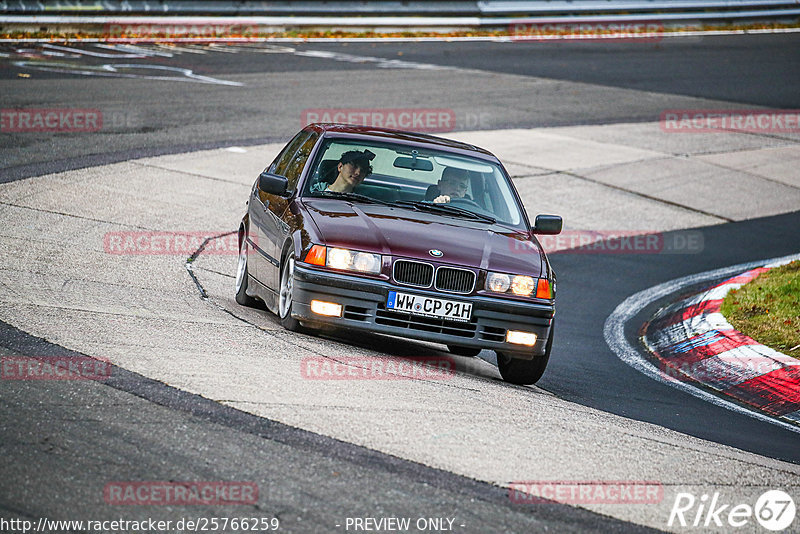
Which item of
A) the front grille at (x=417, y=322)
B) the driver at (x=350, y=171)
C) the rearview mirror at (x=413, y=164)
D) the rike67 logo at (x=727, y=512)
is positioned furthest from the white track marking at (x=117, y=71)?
the rike67 logo at (x=727, y=512)

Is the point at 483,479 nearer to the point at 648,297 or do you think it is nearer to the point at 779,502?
the point at 779,502

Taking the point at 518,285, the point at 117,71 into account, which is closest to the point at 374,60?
the point at 117,71

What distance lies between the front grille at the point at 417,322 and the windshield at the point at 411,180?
3.94 ft

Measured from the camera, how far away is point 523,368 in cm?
801

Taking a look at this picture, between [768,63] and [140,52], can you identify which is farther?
[768,63]

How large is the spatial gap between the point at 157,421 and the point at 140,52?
19486 mm

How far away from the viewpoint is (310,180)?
870cm

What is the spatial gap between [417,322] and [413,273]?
12.9 inches

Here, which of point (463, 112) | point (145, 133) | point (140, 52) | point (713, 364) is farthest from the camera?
point (140, 52)

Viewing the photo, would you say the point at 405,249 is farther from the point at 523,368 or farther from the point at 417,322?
the point at 523,368

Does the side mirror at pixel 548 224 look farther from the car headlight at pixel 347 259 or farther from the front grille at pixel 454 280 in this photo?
the car headlight at pixel 347 259

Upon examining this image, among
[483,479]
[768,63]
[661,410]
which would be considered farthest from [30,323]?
[768,63]

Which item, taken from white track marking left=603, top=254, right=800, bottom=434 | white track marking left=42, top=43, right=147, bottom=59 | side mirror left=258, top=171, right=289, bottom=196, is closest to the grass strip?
white track marking left=603, top=254, right=800, bottom=434

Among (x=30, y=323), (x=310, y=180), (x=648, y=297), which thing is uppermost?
(x=310, y=180)
